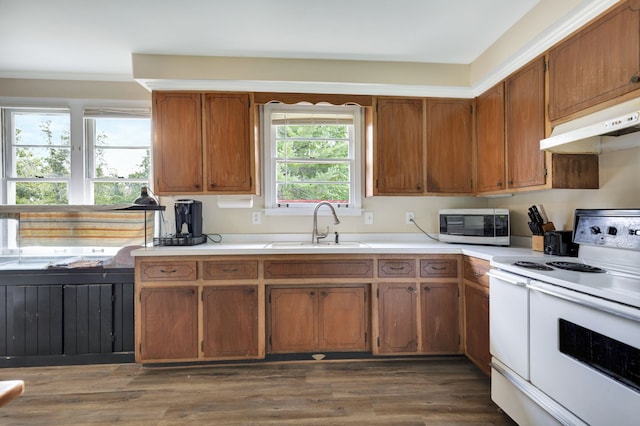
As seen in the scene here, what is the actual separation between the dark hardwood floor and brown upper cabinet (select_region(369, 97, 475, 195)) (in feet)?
4.91

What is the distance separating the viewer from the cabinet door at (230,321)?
224cm

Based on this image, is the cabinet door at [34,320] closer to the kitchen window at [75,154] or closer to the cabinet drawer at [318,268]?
the kitchen window at [75,154]

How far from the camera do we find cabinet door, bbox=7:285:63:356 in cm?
227

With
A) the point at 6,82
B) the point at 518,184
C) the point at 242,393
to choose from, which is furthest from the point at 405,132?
the point at 6,82

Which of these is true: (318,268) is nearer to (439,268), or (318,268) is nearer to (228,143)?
(439,268)

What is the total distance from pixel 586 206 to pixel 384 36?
73.2 inches

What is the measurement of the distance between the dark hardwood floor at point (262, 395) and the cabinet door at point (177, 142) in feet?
4.88

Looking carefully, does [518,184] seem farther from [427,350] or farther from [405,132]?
[427,350]

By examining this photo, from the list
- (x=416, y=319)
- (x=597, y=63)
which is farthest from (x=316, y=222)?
(x=597, y=63)

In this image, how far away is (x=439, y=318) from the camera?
2.33 m

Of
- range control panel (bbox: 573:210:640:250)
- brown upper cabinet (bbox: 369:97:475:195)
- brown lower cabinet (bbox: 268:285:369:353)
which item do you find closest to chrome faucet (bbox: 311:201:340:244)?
brown upper cabinet (bbox: 369:97:475:195)

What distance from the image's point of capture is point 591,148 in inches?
70.6

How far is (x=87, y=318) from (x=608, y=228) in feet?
11.6

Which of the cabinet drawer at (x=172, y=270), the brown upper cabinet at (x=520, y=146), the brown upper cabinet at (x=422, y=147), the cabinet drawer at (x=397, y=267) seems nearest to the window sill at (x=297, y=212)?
the brown upper cabinet at (x=422, y=147)
